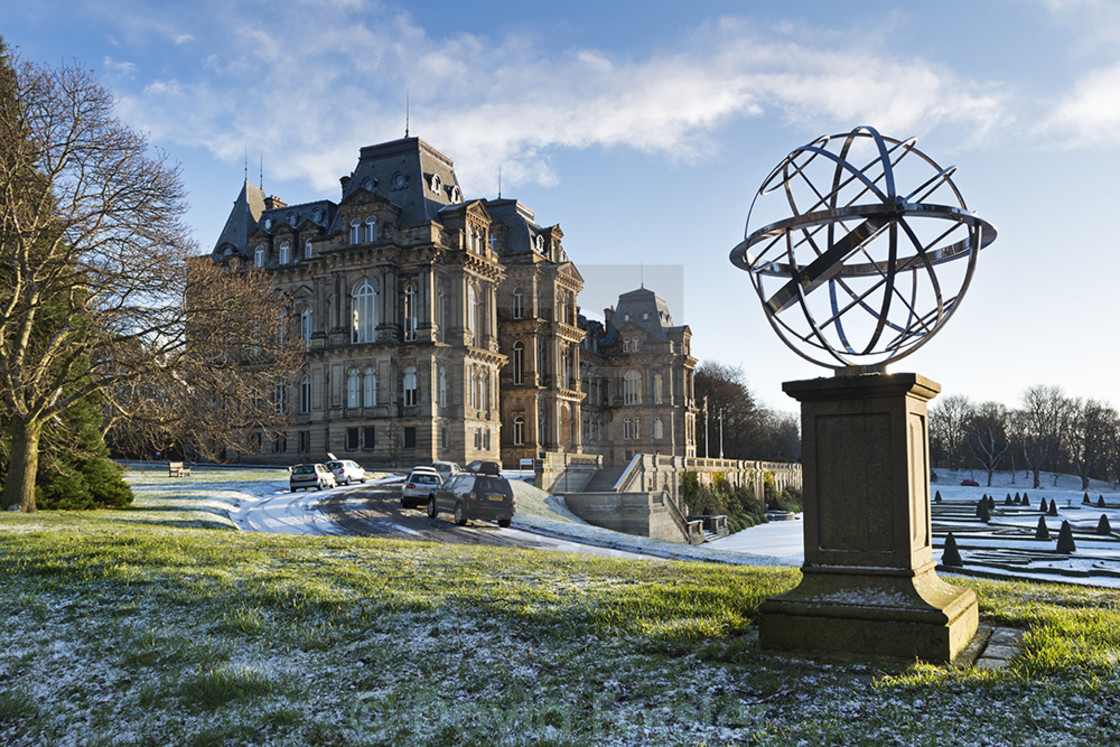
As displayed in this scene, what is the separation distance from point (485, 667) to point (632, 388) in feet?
278

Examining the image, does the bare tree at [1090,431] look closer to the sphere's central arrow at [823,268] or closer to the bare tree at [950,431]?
the bare tree at [950,431]

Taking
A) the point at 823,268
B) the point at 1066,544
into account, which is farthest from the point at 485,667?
the point at 1066,544

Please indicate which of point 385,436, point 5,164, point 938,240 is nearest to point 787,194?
point 938,240

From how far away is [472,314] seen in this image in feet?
192

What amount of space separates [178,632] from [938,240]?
8.92 m

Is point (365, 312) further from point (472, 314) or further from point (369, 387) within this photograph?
point (472, 314)

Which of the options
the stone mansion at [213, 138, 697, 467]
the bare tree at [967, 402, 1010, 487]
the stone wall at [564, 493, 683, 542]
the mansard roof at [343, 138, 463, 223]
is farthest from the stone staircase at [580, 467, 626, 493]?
the bare tree at [967, 402, 1010, 487]

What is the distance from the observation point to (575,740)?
582 cm

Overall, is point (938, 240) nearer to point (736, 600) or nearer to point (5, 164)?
point (736, 600)

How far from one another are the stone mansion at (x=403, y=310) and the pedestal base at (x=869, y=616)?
47.6 m

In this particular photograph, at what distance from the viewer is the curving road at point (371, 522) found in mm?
22875

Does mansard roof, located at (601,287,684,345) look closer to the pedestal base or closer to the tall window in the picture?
the tall window

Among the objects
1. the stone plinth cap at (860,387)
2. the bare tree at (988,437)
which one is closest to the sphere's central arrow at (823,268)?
the stone plinth cap at (860,387)

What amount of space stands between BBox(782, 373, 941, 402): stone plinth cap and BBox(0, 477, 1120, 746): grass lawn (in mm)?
2253
